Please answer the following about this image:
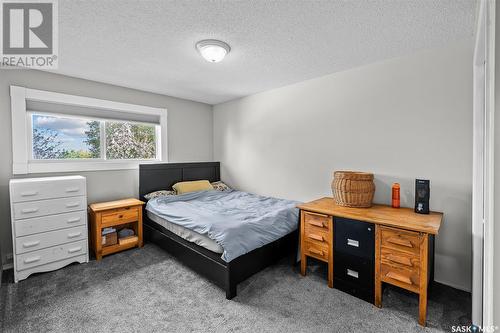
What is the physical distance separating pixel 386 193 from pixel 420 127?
745 millimetres

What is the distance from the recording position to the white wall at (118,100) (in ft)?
8.49

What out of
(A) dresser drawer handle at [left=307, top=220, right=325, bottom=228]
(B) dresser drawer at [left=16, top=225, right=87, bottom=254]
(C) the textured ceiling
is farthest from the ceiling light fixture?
(B) dresser drawer at [left=16, top=225, right=87, bottom=254]

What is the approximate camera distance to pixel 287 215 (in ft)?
8.68

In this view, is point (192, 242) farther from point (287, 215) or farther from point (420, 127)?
point (420, 127)

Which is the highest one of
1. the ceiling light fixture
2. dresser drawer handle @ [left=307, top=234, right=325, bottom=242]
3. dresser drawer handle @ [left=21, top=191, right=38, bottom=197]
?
the ceiling light fixture

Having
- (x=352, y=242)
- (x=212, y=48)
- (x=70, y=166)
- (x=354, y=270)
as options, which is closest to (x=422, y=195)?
(x=352, y=242)

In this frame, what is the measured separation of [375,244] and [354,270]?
33cm

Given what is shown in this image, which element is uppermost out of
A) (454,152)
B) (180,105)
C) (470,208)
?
(180,105)

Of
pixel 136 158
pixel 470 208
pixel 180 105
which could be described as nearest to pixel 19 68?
pixel 136 158

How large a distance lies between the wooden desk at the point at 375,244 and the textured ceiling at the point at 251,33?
5.13ft

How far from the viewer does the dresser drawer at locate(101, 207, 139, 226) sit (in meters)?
2.89

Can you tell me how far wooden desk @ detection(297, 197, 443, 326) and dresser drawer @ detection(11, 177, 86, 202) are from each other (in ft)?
8.47

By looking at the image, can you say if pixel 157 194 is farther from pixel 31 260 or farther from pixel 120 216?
pixel 31 260

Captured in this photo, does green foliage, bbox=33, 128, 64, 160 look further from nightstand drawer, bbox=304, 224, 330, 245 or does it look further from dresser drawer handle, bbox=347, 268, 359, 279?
dresser drawer handle, bbox=347, 268, 359, 279
